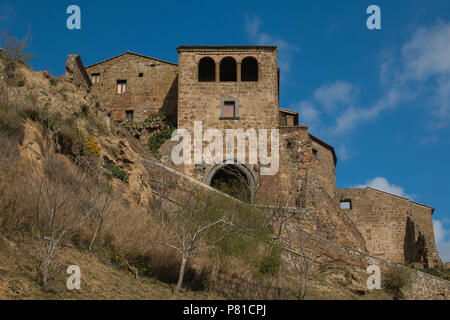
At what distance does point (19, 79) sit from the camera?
58.6ft

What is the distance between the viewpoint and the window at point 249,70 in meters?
30.3

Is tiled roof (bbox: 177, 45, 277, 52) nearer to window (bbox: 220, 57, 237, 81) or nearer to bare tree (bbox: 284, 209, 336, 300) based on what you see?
window (bbox: 220, 57, 237, 81)

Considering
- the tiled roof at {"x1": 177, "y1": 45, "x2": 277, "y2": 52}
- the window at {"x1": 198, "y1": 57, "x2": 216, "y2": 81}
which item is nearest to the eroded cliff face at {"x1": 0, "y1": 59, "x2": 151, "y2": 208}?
the tiled roof at {"x1": 177, "y1": 45, "x2": 277, "y2": 52}

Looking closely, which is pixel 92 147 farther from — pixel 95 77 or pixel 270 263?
pixel 95 77

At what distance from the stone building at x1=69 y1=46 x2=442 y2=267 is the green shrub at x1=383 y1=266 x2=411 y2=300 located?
17.6 ft

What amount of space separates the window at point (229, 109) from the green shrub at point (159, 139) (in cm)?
343

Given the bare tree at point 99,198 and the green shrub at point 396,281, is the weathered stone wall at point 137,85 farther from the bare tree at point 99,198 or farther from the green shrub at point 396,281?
the green shrub at point 396,281

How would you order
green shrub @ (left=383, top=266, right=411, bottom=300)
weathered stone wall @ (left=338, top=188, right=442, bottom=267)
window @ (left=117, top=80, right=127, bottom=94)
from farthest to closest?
window @ (left=117, top=80, right=127, bottom=94)
weathered stone wall @ (left=338, top=188, right=442, bottom=267)
green shrub @ (left=383, top=266, right=411, bottom=300)

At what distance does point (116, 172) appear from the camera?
16.8m

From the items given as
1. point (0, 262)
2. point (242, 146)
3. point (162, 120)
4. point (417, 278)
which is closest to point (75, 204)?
point (0, 262)

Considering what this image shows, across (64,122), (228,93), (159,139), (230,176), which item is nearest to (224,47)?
(228,93)

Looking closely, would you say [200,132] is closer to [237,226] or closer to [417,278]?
[237,226]

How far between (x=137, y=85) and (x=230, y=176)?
978cm

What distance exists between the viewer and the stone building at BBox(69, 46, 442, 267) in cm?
2673
